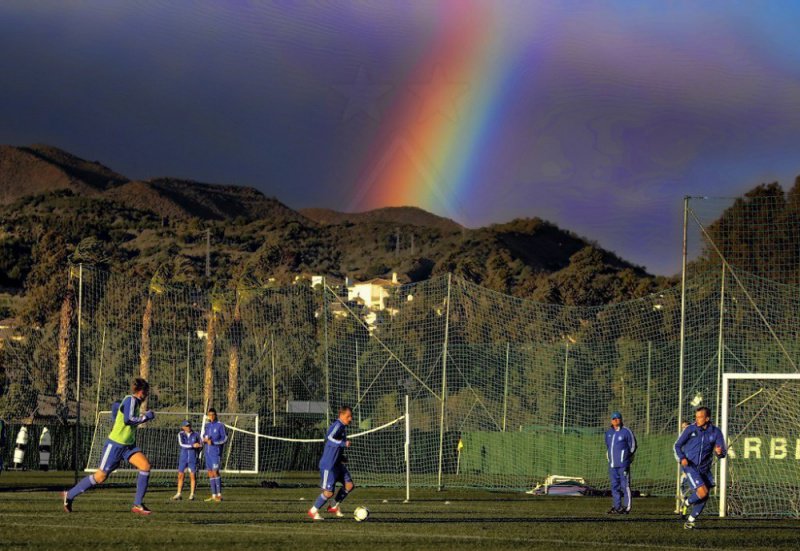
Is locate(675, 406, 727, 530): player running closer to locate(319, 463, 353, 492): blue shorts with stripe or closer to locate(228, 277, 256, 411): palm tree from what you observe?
locate(319, 463, 353, 492): blue shorts with stripe

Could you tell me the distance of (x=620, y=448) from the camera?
26.7 m

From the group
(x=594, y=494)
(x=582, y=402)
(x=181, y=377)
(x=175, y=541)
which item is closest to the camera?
(x=175, y=541)

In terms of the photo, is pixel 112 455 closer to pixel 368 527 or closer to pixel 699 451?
pixel 368 527

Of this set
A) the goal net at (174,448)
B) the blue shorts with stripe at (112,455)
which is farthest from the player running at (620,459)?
the goal net at (174,448)

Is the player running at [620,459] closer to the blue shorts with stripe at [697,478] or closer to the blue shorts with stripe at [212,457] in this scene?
the blue shorts with stripe at [697,478]

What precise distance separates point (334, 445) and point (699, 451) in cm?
613

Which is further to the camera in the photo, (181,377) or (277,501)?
(181,377)

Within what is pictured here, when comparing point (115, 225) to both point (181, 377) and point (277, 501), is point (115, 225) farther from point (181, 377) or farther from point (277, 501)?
point (277, 501)

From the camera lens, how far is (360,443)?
42.3 metres

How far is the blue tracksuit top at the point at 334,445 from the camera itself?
70.8ft

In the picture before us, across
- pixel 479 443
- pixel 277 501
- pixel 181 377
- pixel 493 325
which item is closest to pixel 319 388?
pixel 181 377

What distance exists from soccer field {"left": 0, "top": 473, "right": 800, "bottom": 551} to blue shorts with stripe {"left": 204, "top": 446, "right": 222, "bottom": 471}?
1073mm

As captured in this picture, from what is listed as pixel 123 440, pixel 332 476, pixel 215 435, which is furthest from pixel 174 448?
pixel 123 440

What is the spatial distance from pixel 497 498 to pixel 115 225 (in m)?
143
